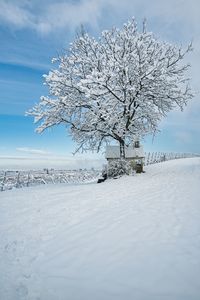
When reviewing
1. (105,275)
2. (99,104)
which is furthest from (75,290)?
(99,104)

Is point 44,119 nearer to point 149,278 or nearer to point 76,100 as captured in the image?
point 76,100

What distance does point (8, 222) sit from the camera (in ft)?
27.5

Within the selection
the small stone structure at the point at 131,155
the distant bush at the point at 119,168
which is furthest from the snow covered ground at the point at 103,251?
the small stone structure at the point at 131,155

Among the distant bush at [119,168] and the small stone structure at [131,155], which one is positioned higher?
the small stone structure at [131,155]

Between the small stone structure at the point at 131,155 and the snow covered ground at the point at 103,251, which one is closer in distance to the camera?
the snow covered ground at the point at 103,251

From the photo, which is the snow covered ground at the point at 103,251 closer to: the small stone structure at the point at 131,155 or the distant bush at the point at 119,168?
the distant bush at the point at 119,168

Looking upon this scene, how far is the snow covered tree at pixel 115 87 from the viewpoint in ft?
57.6

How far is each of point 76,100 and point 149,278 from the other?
15601mm

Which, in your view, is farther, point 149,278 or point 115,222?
point 115,222

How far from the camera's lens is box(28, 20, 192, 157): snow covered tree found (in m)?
17.5

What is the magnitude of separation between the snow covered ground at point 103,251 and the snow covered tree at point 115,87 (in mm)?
9358

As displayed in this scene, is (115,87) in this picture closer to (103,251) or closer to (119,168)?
(119,168)

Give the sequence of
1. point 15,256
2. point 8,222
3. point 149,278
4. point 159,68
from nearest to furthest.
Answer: point 149,278, point 15,256, point 8,222, point 159,68

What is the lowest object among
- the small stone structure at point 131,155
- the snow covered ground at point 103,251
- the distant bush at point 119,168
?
the snow covered ground at point 103,251
